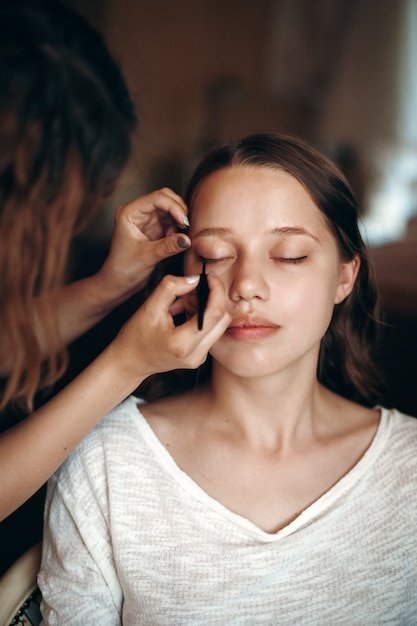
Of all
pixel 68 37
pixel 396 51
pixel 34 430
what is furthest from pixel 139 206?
pixel 396 51

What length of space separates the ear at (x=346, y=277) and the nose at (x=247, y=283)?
0.29 m

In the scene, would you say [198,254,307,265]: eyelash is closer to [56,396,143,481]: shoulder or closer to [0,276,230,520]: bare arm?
[0,276,230,520]: bare arm

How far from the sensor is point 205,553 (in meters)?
1.17

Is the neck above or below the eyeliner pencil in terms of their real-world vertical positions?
below

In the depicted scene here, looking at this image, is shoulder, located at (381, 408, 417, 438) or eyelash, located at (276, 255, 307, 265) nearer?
eyelash, located at (276, 255, 307, 265)

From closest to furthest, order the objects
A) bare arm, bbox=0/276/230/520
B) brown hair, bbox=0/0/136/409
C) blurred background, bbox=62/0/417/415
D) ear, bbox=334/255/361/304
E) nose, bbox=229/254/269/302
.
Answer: brown hair, bbox=0/0/136/409, bare arm, bbox=0/276/230/520, nose, bbox=229/254/269/302, ear, bbox=334/255/361/304, blurred background, bbox=62/0/417/415

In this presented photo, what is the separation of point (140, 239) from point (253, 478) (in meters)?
0.56

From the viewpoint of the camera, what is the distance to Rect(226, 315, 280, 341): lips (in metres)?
1.16

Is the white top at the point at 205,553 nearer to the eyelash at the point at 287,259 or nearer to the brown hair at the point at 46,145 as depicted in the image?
the brown hair at the point at 46,145

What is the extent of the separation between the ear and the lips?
0.90 feet

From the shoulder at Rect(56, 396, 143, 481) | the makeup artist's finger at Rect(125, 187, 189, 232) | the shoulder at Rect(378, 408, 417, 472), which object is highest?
the makeup artist's finger at Rect(125, 187, 189, 232)

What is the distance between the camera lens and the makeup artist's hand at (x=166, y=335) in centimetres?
99

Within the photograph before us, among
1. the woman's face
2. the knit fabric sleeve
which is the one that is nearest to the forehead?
the woman's face

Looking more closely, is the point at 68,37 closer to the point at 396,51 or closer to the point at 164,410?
the point at 164,410
